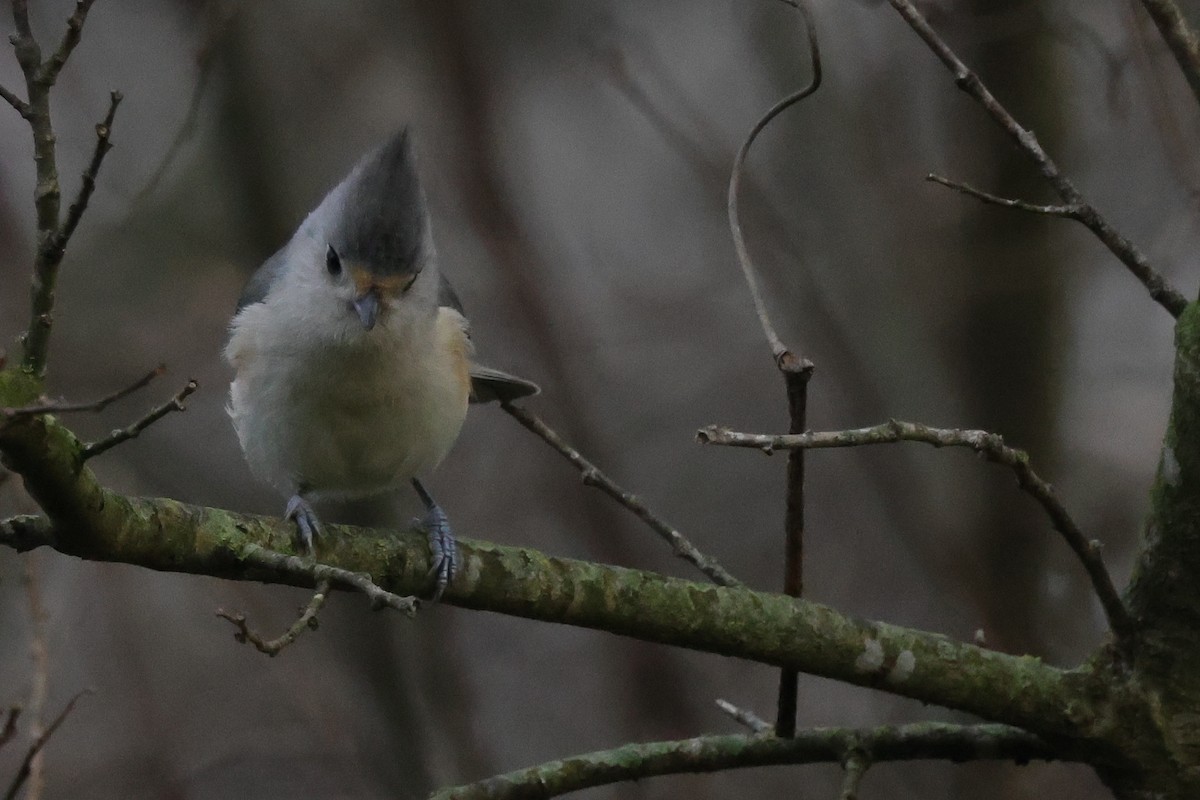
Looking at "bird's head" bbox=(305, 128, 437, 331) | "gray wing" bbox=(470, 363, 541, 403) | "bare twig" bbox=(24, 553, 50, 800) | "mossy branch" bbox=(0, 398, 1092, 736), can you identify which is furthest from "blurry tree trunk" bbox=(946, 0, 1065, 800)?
A: "bare twig" bbox=(24, 553, 50, 800)

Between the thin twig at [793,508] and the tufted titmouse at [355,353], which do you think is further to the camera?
the tufted titmouse at [355,353]

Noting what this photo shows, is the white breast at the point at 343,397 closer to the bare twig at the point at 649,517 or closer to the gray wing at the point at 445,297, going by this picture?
the gray wing at the point at 445,297

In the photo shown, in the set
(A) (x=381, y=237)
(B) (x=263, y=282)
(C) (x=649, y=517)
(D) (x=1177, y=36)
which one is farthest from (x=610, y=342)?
(D) (x=1177, y=36)

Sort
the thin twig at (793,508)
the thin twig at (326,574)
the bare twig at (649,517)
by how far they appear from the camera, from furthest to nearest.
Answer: the bare twig at (649,517)
the thin twig at (793,508)
the thin twig at (326,574)

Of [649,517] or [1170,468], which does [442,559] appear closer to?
[649,517]

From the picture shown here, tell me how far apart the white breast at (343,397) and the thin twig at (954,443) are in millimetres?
874

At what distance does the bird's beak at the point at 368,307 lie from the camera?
6.46 feet

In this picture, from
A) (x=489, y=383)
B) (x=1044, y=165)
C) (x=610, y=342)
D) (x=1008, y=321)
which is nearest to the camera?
(x=1044, y=165)

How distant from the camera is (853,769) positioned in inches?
62.6

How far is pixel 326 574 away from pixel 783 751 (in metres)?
0.71

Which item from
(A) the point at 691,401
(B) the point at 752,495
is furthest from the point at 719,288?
(B) the point at 752,495

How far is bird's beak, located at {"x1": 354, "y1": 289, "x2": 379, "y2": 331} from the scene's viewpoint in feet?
6.46

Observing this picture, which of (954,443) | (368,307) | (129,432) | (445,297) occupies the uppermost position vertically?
(445,297)

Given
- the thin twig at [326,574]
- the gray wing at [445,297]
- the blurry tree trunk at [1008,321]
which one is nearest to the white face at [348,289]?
the gray wing at [445,297]
